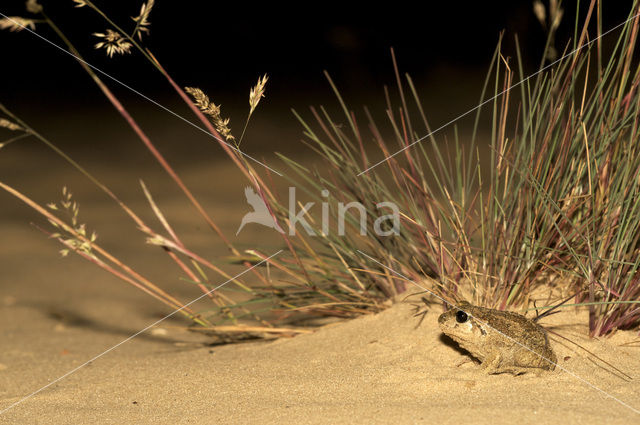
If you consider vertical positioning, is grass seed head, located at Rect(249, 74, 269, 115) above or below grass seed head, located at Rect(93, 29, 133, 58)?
below

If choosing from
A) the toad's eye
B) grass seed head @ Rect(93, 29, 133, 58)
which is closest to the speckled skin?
the toad's eye

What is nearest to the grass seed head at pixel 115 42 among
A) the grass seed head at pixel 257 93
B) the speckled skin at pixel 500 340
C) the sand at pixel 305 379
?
the grass seed head at pixel 257 93

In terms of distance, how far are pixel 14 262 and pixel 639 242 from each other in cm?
319

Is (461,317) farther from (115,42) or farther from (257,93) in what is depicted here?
(115,42)

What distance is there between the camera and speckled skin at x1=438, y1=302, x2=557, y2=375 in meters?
1.46

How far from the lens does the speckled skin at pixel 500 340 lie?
146 centimetres

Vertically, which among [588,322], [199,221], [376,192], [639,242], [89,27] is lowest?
[199,221]

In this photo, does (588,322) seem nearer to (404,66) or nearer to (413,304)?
(413,304)

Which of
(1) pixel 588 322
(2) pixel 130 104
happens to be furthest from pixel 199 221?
(2) pixel 130 104

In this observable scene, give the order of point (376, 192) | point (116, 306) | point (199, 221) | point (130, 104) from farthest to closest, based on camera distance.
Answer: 1. point (130, 104)
2. point (199, 221)
3. point (116, 306)
4. point (376, 192)

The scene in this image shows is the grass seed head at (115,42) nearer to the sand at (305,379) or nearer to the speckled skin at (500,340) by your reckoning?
the sand at (305,379)

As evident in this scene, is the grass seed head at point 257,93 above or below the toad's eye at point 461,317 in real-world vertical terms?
above

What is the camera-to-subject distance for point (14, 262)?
3.79 meters

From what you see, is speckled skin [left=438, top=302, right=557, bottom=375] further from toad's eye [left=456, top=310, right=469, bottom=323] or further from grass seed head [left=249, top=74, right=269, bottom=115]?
grass seed head [left=249, top=74, right=269, bottom=115]
